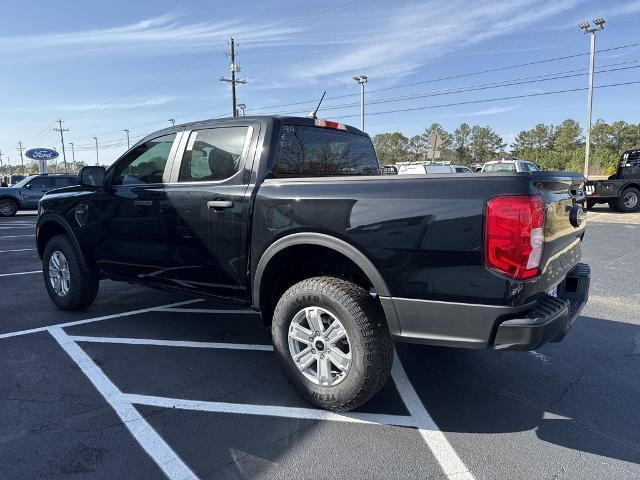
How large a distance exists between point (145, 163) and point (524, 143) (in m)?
89.8

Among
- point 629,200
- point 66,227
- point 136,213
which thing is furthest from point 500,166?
point 136,213

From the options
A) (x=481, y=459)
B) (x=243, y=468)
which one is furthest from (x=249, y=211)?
(x=481, y=459)

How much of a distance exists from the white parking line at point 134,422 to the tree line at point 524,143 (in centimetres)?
6171

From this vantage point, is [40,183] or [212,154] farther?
[40,183]

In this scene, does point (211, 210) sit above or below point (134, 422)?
above

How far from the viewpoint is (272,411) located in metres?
3.08

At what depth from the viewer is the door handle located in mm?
3514

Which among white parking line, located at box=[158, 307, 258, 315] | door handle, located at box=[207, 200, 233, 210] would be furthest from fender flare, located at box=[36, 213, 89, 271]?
door handle, located at box=[207, 200, 233, 210]

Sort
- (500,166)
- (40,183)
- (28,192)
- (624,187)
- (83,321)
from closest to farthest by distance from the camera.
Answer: (83,321)
(624,187)
(28,192)
(40,183)
(500,166)

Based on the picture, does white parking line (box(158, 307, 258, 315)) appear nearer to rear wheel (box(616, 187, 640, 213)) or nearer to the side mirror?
the side mirror

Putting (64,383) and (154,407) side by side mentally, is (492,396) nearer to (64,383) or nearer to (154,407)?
(154,407)

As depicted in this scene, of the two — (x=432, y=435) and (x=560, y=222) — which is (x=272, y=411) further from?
(x=560, y=222)

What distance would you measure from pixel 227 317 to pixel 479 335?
10.4 ft

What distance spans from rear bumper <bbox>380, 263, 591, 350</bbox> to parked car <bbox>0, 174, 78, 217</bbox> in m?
20.0
